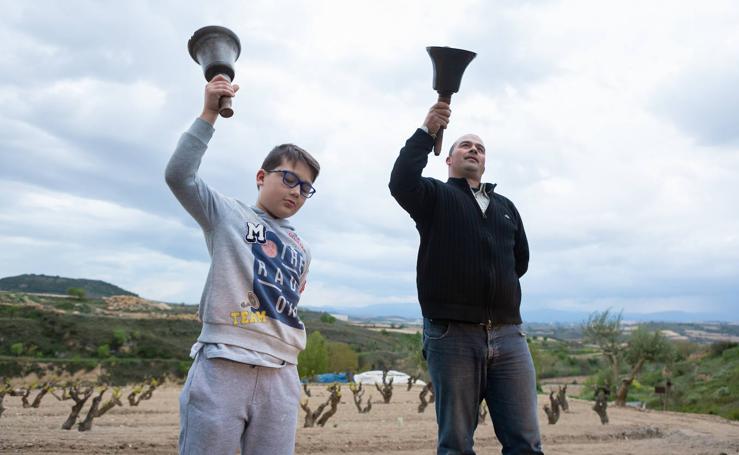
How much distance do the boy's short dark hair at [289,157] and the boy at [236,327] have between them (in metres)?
0.23

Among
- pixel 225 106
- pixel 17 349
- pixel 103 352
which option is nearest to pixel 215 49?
pixel 225 106

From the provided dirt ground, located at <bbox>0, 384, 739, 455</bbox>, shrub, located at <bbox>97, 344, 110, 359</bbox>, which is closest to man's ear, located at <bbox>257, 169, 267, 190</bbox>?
dirt ground, located at <bbox>0, 384, 739, 455</bbox>

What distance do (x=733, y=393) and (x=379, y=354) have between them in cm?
4068

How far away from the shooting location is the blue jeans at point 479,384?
2938 millimetres

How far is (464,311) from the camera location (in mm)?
3055

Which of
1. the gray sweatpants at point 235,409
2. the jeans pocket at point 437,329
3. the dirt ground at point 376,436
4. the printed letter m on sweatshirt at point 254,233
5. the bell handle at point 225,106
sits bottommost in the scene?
the dirt ground at point 376,436

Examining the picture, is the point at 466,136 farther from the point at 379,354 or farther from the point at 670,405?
the point at 379,354

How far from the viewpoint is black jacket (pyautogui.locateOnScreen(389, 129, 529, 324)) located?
10.1 feet

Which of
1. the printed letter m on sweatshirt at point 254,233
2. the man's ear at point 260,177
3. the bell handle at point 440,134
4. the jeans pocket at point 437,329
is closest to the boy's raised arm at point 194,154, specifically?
the printed letter m on sweatshirt at point 254,233

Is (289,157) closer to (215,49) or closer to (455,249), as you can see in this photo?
(215,49)

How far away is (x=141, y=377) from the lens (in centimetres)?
4684

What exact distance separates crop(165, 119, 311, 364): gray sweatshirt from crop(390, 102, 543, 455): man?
2.86 ft

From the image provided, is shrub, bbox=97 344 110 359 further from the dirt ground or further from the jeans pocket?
the jeans pocket

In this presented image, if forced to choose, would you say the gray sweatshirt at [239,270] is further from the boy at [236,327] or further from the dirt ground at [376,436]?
the dirt ground at [376,436]
